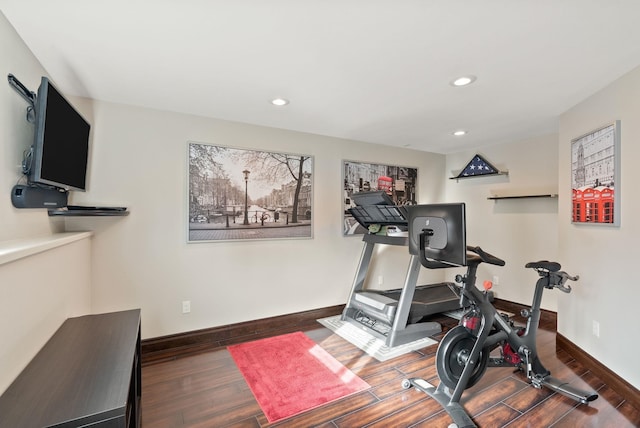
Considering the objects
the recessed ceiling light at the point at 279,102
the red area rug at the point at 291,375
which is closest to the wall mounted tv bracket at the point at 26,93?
the recessed ceiling light at the point at 279,102

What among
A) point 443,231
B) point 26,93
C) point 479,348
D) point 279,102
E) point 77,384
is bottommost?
point 479,348

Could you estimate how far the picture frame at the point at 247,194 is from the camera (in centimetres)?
311

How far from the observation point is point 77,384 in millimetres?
1211

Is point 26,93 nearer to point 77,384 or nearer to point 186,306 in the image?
point 77,384

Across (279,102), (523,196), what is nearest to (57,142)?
(279,102)

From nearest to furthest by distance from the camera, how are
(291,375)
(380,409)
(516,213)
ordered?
1. (380,409)
2. (291,375)
3. (516,213)

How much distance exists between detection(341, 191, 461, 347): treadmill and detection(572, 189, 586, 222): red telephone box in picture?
4.06 feet

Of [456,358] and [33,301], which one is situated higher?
[33,301]

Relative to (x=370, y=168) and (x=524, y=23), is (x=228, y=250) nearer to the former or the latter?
(x=370, y=168)

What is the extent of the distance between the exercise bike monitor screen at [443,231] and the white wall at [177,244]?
1.75 metres

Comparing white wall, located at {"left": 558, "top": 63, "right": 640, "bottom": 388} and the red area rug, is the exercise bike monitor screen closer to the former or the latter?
the red area rug

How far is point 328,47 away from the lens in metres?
1.88

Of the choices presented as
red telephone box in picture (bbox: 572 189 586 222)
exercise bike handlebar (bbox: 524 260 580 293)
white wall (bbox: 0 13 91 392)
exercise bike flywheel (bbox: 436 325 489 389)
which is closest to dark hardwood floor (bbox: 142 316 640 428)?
exercise bike flywheel (bbox: 436 325 489 389)

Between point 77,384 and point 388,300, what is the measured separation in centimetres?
287
